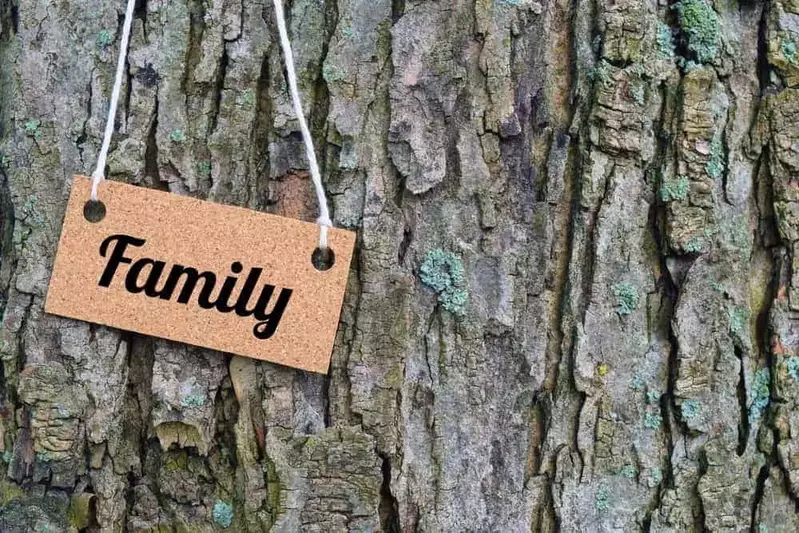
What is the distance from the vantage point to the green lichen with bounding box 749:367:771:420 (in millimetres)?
1195

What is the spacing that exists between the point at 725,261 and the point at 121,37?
0.88 metres

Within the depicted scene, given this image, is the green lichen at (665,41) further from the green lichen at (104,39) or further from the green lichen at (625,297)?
the green lichen at (104,39)

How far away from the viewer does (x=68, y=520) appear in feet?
3.54

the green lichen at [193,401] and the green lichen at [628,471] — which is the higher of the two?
the green lichen at [193,401]

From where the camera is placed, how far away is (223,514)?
108cm

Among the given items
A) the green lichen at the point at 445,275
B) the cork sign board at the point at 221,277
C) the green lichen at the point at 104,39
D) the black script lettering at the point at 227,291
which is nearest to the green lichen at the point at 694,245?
the green lichen at the point at 445,275

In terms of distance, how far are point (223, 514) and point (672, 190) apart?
744 mm

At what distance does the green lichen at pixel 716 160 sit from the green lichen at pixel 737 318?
0.63 feet

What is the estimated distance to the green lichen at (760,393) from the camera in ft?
3.92

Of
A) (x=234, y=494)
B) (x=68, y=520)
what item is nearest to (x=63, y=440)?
(x=68, y=520)

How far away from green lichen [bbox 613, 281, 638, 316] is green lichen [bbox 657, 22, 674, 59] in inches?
12.7

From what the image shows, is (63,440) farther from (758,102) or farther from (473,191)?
(758,102)

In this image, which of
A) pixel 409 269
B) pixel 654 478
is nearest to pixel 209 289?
pixel 409 269

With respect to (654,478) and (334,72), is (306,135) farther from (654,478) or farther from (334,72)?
(654,478)
